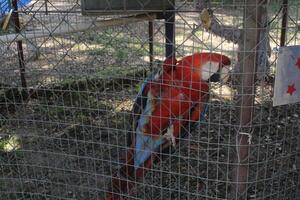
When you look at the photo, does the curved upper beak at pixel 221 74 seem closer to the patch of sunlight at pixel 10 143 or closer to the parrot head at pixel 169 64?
the parrot head at pixel 169 64

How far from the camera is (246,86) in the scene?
1412 mm

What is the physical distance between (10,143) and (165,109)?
48.2 inches

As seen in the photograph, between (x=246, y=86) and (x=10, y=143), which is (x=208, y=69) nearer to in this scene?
(x=246, y=86)

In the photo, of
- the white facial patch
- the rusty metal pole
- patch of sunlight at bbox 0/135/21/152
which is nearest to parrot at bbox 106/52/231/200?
the white facial patch

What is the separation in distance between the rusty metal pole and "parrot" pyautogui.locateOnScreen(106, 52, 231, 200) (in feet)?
1.01

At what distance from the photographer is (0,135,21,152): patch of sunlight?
2488mm

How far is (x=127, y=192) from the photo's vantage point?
1919 mm

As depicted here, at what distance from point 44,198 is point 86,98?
119cm

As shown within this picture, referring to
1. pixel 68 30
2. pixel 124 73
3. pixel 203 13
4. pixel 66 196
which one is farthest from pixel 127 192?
pixel 124 73

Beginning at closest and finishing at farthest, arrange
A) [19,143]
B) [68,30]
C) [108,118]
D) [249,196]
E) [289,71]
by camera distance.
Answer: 1. [289,71]
2. [68,30]
3. [249,196]
4. [19,143]
5. [108,118]

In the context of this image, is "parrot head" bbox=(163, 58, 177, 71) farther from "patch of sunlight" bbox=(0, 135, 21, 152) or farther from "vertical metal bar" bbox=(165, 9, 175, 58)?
"patch of sunlight" bbox=(0, 135, 21, 152)

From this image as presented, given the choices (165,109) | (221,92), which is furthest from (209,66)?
(221,92)

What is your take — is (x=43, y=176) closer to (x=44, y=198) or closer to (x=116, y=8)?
(x=44, y=198)

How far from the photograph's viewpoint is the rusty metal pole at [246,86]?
4.36 feet
